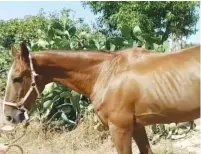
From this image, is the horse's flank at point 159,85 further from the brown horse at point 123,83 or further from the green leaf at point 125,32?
the green leaf at point 125,32

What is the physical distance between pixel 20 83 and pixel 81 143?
300 cm

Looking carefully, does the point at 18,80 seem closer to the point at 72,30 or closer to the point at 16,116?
the point at 16,116

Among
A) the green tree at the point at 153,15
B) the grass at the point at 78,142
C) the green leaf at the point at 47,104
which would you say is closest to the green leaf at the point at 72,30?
the green leaf at the point at 47,104

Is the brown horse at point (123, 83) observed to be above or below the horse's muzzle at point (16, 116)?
above

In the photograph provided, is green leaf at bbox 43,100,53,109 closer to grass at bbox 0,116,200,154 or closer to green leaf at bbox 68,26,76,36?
grass at bbox 0,116,200,154

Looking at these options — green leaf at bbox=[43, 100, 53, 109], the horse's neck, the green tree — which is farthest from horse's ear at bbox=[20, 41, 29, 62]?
the green tree

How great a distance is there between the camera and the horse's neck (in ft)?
12.5

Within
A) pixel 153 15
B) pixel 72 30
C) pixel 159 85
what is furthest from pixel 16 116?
pixel 153 15

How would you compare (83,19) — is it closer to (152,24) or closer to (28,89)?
(152,24)

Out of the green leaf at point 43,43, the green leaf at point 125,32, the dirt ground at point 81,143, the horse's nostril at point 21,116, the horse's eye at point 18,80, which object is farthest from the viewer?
the green leaf at point 43,43

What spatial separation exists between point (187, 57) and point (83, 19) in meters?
12.5

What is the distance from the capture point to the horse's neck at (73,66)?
3797mm

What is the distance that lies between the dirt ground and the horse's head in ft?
8.67

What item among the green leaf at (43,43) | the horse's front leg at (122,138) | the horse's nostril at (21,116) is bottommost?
the horse's front leg at (122,138)
